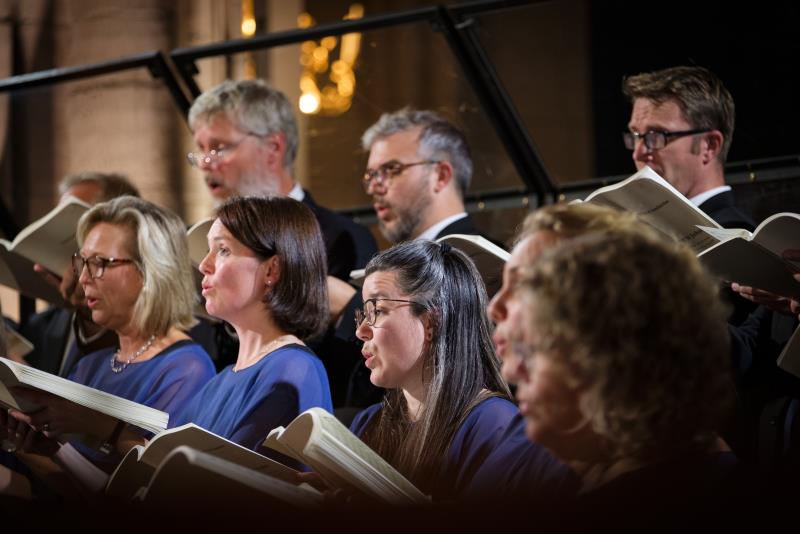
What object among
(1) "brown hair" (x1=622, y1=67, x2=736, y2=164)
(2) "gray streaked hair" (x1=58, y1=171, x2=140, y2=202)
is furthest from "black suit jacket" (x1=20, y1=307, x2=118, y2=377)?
(1) "brown hair" (x1=622, y1=67, x2=736, y2=164)

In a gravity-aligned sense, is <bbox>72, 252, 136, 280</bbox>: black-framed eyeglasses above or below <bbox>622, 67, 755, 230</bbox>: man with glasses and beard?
below

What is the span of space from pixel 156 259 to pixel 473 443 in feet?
4.77

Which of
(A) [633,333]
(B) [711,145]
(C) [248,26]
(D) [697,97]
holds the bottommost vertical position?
(A) [633,333]

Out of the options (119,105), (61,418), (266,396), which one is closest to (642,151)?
(266,396)

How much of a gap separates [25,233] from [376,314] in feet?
5.46

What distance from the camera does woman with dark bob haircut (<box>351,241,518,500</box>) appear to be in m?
2.42

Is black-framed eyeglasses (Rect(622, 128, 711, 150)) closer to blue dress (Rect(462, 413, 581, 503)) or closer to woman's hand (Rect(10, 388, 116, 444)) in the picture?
blue dress (Rect(462, 413, 581, 503))

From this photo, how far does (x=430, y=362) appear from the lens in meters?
2.54

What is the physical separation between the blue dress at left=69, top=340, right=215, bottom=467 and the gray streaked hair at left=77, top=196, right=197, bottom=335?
101 millimetres

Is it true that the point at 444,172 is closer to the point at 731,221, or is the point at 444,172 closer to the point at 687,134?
the point at 687,134

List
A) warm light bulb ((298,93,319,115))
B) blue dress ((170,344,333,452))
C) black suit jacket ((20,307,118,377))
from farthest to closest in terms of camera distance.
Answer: warm light bulb ((298,93,319,115))
black suit jacket ((20,307,118,377))
blue dress ((170,344,333,452))

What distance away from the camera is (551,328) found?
57.6 inches

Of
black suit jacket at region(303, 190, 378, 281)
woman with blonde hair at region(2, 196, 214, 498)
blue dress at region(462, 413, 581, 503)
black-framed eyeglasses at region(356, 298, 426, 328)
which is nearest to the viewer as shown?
blue dress at region(462, 413, 581, 503)

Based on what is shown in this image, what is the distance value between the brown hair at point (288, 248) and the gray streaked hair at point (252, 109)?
54.6 inches
